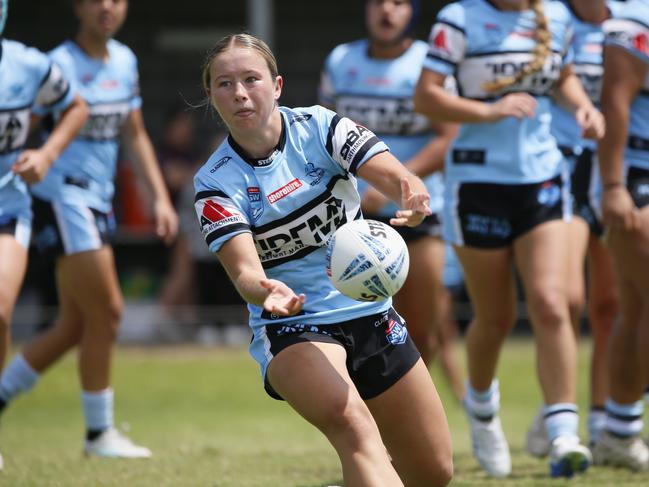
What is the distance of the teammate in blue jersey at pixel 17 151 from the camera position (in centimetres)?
635

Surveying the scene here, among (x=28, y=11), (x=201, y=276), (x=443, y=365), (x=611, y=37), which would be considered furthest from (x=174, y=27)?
(x=611, y=37)

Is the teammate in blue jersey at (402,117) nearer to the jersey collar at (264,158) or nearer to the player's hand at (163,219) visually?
the player's hand at (163,219)

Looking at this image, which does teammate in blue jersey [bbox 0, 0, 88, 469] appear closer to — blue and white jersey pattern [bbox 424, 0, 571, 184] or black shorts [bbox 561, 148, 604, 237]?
blue and white jersey pattern [bbox 424, 0, 571, 184]

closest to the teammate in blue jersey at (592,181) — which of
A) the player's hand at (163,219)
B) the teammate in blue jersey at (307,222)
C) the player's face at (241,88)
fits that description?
the player's hand at (163,219)

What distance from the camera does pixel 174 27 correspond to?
17.9 m

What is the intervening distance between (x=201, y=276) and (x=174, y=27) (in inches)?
168

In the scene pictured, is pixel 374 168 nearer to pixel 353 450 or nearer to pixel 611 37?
pixel 353 450

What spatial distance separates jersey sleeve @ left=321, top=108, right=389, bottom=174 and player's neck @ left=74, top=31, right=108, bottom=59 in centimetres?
328

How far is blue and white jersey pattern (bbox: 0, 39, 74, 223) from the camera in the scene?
21.2 ft

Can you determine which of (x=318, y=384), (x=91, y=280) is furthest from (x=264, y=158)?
(x=91, y=280)

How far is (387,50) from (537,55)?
5.12ft

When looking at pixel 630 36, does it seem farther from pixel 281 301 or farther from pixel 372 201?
pixel 281 301

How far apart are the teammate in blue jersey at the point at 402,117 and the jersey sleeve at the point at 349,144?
262cm

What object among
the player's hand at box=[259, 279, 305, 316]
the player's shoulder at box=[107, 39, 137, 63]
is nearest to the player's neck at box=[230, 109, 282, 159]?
the player's hand at box=[259, 279, 305, 316]
